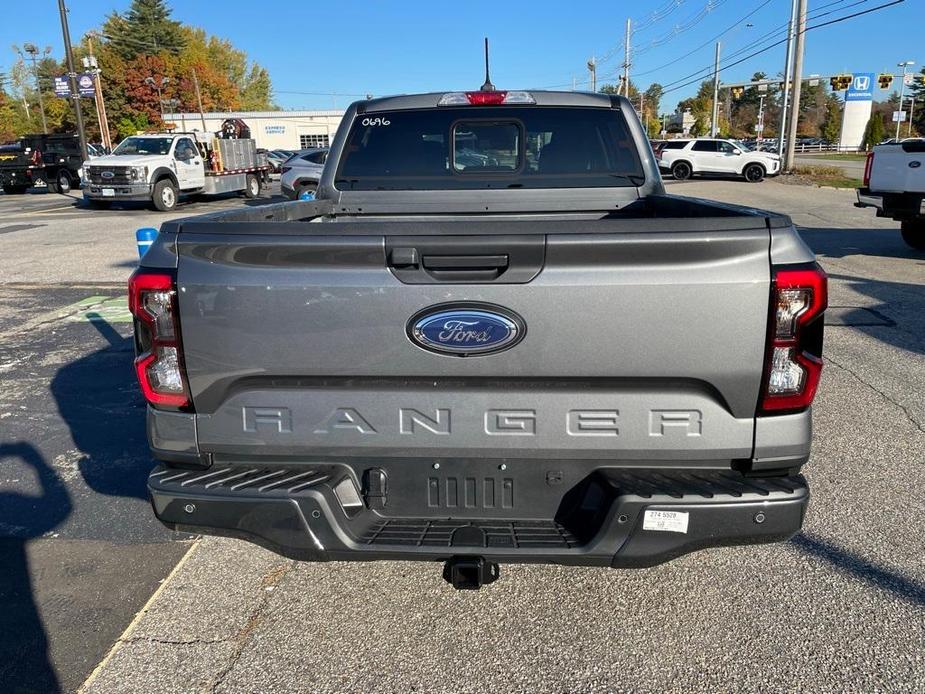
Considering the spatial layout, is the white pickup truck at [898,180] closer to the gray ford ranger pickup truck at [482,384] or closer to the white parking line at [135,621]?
the gray ford ranger pickup truck at [482,384]

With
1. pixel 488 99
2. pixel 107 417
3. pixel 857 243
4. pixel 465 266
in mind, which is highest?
pixel 488 99

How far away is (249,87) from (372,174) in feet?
384

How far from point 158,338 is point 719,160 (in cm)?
3373

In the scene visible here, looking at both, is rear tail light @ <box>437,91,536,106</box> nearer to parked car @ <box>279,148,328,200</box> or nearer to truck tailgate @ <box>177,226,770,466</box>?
truck tailgate @ <box>177,226,770,466</box>

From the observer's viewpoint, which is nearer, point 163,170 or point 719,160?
point 163,170

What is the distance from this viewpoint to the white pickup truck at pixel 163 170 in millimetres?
20797

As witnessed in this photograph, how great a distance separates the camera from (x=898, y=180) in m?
10.5

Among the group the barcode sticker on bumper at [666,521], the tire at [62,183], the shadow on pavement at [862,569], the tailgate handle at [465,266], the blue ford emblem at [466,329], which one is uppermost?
the tailgate handle at [465,266]

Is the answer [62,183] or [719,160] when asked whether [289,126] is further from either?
[719,160]

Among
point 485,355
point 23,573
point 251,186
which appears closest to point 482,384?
point 485,355

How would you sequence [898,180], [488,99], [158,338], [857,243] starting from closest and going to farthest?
[158,338], [488,99], [898,180], [857,243]

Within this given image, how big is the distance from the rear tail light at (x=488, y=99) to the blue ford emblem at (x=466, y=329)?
2293 mm

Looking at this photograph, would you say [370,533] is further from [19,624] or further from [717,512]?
[19,624]

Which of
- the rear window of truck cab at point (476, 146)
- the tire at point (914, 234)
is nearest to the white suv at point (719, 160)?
the tire at point (914, 234)
